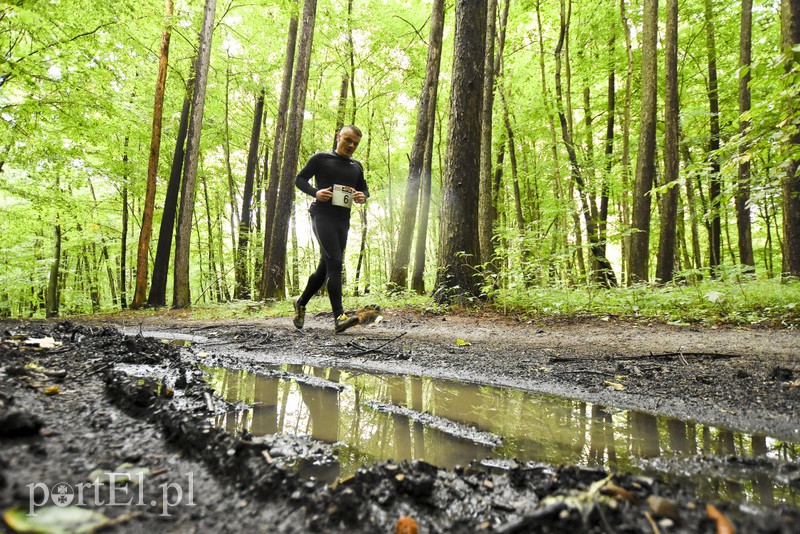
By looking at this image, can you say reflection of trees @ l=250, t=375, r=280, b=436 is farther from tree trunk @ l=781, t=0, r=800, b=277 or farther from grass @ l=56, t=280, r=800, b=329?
tree trunk @ l=781, t=0, r=800, b=277

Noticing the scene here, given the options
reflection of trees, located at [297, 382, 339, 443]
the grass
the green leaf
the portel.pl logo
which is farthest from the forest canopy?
the green leaf

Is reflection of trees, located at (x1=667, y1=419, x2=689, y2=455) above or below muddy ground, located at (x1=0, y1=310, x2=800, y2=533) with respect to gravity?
below

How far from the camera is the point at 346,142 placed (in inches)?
192

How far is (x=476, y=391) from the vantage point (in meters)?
2.45

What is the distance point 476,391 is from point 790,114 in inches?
133

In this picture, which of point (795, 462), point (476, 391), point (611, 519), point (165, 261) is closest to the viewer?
point (611, 519)

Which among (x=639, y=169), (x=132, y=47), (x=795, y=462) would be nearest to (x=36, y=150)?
(x=132, y=47)

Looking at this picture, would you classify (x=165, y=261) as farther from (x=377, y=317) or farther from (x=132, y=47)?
(x=377, y=317)

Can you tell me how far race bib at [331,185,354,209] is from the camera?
471 centimetres

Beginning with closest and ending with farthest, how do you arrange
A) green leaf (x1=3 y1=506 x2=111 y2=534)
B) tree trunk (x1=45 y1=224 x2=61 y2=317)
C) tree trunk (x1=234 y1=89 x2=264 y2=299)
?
green leaf (x1=3 y1=506 x2=111 y2=534), tree trunk (x1=234 y1=89 x2=264 y2=299), tree trunk (x1=45 y1=224 x2=61 y2=317)

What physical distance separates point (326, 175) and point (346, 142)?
0.47 m

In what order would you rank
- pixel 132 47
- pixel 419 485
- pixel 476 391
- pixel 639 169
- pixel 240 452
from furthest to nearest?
pixel 132 47, pixel 639 169, pixel 476 391, pixel 240 452, pixel 419 485

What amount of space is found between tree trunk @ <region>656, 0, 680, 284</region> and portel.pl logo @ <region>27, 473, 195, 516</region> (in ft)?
35.9

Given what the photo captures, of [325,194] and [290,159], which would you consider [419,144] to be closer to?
[290,159]
